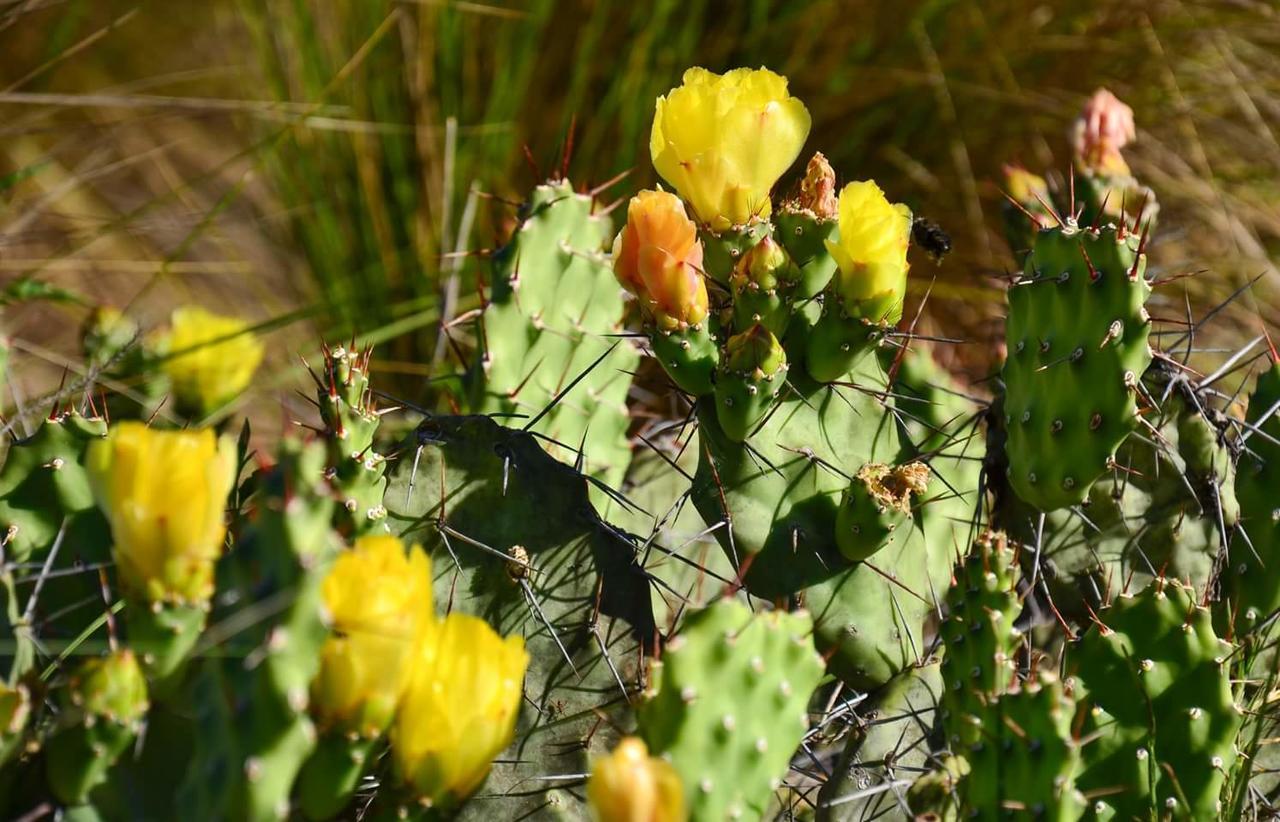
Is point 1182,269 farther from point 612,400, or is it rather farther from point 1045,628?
point 612,400

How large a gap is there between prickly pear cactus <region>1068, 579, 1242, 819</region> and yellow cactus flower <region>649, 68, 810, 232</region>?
503 millimetres

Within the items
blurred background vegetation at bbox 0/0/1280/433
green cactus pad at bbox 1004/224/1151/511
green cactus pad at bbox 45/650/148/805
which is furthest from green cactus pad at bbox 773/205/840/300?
blurred background vegetation at bbox 0/0/1280/433

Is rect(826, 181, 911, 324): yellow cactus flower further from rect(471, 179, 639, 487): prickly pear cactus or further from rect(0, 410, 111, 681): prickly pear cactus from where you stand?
rect(0, 410, 111, 681): prickly pear cactus

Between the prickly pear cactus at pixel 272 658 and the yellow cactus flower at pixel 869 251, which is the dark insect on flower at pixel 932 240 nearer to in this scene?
the yellow cactus flower at pixel 869 251

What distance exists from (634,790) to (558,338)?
0.84m

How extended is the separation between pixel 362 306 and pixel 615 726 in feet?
5.65

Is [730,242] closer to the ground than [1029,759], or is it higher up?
higher up

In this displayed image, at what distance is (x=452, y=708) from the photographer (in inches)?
31.7

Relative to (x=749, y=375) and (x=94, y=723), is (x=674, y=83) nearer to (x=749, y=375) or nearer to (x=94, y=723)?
(x=749, y=375)

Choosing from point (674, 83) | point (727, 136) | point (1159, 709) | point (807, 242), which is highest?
point (727, 136)

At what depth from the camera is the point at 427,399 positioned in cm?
205

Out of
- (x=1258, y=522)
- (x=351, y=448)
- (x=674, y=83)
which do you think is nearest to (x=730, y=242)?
(x=351, y=448)

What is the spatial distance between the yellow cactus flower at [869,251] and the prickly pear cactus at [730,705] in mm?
332

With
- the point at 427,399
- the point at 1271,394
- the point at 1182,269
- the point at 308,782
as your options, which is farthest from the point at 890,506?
the point at 1182,269
